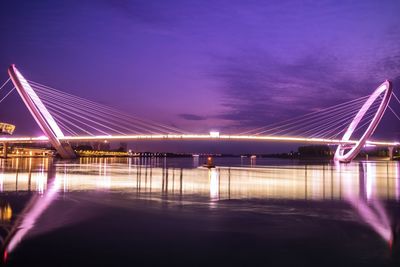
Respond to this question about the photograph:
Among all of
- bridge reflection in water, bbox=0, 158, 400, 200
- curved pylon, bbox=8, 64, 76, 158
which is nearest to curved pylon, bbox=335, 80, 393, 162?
bridge reflection in water, bbox=0, 158, 400, 200

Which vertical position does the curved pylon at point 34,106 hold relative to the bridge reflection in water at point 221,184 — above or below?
above

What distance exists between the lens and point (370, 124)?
203 ft

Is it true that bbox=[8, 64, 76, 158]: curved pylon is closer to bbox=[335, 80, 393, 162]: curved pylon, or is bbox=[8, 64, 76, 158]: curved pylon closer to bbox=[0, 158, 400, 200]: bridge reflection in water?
bbox=[0, 158, 400, 200]: bridge reflection in water

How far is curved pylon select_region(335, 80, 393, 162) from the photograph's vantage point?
61316 mm

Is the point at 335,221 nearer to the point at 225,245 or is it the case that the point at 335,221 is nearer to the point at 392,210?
the point at 392,210

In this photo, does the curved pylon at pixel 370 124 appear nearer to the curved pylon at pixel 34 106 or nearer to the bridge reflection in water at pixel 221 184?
the bridge reflection in water at pixel 221 184

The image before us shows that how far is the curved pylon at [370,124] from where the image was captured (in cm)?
6132

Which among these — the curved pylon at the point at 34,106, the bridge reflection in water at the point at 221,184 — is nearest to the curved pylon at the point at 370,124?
the bridge reflection in water at the point at 221,184

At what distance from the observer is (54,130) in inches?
2680

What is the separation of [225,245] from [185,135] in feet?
224

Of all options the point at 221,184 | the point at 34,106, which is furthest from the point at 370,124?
the point at 34,106

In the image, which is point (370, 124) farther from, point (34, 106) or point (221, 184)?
point (34, 106)

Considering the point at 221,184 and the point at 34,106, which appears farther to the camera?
the point at 34,106

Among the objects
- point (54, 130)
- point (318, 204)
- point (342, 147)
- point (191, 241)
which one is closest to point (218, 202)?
point (318, 204)
